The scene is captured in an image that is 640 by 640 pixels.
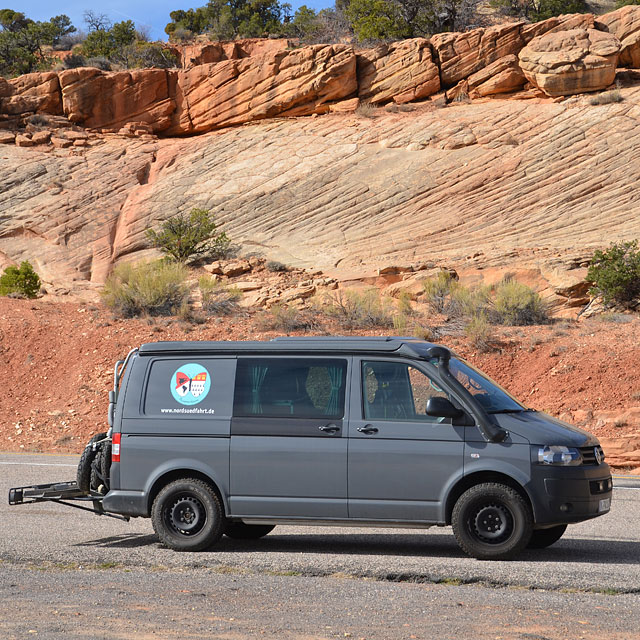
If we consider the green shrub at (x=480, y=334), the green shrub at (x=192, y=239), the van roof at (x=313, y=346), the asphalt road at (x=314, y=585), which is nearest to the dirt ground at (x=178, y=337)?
the green shrub at (x=480, y=334)

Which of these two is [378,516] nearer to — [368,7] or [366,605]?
[366,605]

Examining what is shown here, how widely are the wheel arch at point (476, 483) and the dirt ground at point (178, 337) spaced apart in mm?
7905

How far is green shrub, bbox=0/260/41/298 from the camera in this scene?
2900 cm

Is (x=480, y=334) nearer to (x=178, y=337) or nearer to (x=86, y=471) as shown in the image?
(x=178, y=337)

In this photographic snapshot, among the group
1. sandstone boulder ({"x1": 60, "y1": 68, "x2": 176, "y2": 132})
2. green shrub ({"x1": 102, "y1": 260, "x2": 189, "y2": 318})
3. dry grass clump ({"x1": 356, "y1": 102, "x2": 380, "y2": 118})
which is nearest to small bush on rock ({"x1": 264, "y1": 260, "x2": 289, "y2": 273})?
green shrub ({"x1": 102, "y1": 260, "x2": 189, "y2": 318})

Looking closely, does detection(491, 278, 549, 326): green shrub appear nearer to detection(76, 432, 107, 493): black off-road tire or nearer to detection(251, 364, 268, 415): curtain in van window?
detection(251, 364, 268, 415): curtain in van window

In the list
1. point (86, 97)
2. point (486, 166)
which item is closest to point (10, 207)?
point (86, 97)

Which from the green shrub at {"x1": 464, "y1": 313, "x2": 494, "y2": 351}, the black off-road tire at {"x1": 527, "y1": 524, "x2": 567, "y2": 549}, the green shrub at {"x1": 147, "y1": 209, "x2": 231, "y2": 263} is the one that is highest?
the green shrub at {"x1": 147, "y1": 209, "x2": 231, "y2": 263}

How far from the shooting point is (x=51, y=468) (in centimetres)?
1390

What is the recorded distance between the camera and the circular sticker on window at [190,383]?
27.2 ft

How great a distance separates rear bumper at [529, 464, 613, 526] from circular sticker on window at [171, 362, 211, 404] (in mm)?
3211

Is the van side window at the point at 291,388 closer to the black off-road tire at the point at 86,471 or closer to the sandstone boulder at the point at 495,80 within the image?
the black off-road tire at the point at 86,471

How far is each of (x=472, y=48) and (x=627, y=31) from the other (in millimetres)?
6951

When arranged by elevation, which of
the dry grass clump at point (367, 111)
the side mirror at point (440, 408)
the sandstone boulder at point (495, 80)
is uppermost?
the sandstone boulder at point (495, 80)
